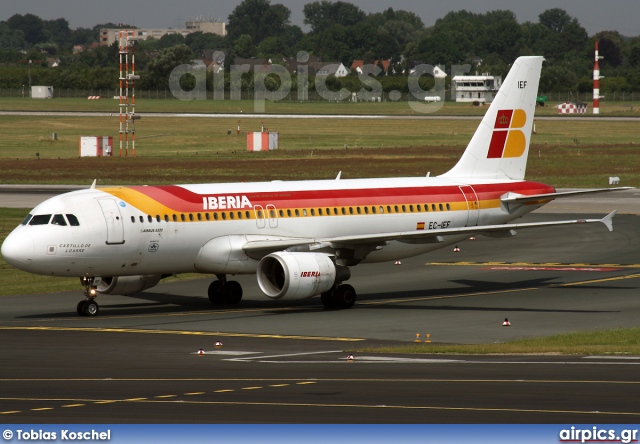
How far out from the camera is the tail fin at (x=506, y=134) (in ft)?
156

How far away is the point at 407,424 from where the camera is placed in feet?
66.6

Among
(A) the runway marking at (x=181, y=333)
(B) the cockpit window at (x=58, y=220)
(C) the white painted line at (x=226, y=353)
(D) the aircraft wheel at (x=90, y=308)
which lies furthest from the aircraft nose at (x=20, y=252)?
(C) the white painted line at (x=226, y=353)

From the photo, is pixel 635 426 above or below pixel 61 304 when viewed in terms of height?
above

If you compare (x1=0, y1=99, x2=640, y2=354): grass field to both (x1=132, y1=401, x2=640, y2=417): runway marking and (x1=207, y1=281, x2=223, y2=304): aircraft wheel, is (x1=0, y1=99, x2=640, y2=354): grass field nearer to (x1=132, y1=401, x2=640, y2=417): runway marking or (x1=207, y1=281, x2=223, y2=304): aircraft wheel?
(x1=207, y1=281, x2=223, y2=304): aircraft wheel

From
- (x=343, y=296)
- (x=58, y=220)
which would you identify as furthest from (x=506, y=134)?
(x=58, y=220)

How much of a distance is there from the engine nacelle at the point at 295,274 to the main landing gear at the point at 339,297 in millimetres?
879

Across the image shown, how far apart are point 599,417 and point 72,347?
16494 millimetres

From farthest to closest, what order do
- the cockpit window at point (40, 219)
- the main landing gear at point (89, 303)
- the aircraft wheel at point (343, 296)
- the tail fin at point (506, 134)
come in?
the tail fin at point (506, 134), the aircraft wheel at point (343, 296), the main landing gear at point (89, 303), the cockpit window at point (40, 219)

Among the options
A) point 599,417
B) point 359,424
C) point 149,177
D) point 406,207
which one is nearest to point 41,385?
point 359,424

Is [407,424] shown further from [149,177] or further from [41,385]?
[149,177]

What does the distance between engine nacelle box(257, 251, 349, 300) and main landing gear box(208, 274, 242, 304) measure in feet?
10.0

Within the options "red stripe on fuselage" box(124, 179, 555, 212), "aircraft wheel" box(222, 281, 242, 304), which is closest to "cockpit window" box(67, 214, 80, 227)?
"red stripe on fuselage" box(124, 179, 555, 212)

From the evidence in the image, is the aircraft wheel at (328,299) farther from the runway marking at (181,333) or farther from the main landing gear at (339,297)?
the runway marking at (181,333)

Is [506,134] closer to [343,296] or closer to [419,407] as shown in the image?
[343,296]
